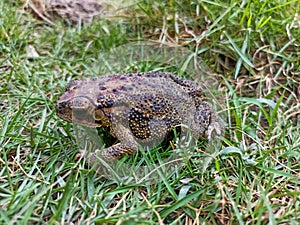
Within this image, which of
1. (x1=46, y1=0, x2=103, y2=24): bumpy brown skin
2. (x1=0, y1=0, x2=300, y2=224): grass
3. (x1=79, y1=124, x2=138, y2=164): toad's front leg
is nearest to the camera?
(x1=0, y1=0, x2=300, y2=224): grass

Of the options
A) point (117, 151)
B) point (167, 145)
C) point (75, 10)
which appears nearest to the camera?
point (117, 151)

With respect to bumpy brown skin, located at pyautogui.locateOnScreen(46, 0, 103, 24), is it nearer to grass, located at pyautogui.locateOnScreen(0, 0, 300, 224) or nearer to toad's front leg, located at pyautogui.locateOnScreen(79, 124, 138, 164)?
grass, located at pyautogui.locateOnScreen(0, 0, 300, 224)

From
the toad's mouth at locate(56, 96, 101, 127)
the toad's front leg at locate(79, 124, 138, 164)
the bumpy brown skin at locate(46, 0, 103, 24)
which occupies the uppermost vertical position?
the bumpy brown skin at locate(46, 0, 103, 24)

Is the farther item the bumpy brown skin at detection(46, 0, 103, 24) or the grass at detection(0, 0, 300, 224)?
the bumpy brown skin at detection(46, 0, 103, 24)

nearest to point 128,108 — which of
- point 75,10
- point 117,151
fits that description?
point 117,151

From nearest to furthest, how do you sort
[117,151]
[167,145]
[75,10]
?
1. [117,151]
2. [167,145]
3. [75,10]

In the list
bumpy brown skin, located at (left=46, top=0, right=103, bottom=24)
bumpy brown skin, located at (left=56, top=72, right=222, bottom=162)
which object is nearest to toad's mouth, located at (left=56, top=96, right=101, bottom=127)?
bumpy brown skin, located at (left=56, top=72, right=222, bottom=162)

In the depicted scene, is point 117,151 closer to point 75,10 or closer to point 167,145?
point 167,145
